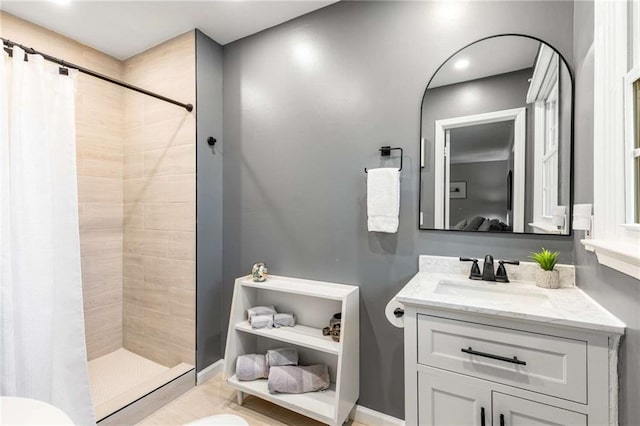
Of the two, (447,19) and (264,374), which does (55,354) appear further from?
(447,19)

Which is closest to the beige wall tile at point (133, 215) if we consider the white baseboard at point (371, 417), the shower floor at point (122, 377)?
the shower floor at point (122, 377)

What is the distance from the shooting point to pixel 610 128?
966mm

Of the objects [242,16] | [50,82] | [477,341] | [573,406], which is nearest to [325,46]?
[242,16]

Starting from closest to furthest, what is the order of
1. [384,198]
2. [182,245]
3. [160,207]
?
[384,198], [182,245], [160,207]

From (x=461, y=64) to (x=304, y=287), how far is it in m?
1.52

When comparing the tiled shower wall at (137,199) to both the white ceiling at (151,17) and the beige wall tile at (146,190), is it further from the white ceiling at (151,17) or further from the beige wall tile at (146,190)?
the white ceiling at (151,17)

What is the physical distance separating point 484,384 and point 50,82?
2.31 meters

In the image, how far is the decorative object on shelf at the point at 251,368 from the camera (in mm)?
1757

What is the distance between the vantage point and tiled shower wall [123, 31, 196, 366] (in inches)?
82.6

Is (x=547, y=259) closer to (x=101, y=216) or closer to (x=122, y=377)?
(x=122, y=377)

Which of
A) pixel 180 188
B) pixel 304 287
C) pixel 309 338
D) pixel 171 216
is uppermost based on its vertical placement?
pixel 180 188

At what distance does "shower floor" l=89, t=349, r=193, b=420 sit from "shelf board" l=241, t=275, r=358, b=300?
33.4 inches

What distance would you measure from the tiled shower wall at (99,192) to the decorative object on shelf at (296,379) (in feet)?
5.48

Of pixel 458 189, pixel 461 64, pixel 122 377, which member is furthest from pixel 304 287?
pixel 122 377
